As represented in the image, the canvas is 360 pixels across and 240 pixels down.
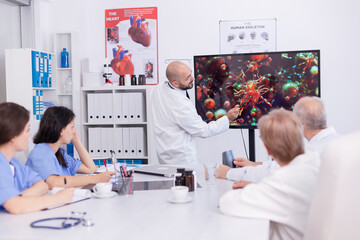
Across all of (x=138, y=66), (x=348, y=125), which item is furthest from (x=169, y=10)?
(x=348, y=125)

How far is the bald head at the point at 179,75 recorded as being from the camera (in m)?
3.41

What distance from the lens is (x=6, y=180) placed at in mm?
1715

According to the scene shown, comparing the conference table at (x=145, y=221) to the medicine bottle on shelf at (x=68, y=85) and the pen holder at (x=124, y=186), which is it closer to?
the pen holder at (x=124, y=186)

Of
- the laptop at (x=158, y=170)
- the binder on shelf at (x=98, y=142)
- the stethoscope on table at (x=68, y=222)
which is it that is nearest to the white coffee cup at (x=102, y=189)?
the stethoscope on table at (x=68, y=222)

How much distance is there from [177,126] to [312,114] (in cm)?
137

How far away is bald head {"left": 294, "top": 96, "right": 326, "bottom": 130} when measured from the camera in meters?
2.29

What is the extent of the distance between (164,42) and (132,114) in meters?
0.92

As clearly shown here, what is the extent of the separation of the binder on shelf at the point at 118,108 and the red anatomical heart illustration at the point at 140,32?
75 cm

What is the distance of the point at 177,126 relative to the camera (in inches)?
136

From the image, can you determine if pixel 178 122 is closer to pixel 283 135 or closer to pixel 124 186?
pixel 124 186

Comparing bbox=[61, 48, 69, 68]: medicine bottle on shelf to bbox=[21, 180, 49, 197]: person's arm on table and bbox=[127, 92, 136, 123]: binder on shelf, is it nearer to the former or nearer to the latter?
bbox=[127, 92, 136, 123]: binder on shelf

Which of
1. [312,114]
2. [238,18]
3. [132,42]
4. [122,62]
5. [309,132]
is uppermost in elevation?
[238,18]

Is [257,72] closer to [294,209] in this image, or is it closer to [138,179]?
[138,179]

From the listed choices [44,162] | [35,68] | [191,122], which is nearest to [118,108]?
[35,68]
